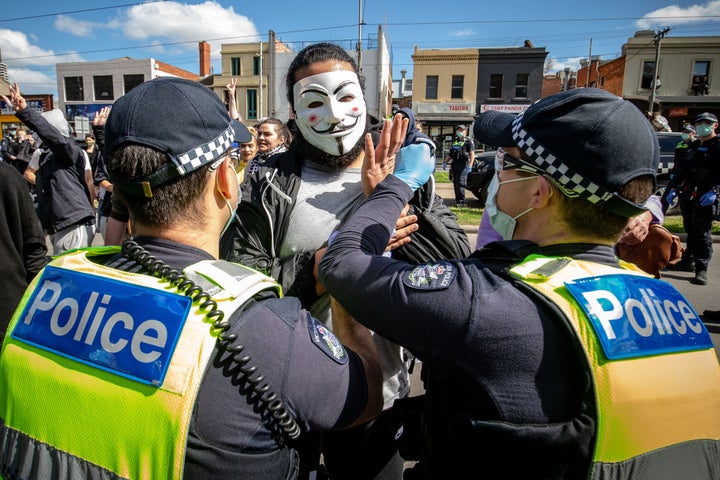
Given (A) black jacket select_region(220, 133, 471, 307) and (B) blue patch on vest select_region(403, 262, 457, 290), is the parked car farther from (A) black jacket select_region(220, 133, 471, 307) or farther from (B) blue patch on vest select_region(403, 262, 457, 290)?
(B) blue patch on vest select_region(403, 262, 457, 290)

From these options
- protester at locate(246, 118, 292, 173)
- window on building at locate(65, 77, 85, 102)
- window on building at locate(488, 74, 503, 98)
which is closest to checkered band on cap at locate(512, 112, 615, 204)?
protester at locate(246, 118, 292, 173)

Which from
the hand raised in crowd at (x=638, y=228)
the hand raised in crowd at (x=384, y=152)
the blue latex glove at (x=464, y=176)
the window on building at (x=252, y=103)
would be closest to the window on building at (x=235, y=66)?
the window on building at (x=252, y=103)

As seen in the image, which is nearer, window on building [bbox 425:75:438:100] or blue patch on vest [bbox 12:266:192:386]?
blue patch on vest [bbox 12:266:192:386]

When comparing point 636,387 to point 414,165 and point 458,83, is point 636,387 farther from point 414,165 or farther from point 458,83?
point 458,83

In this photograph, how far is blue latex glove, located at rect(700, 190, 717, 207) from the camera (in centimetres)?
612

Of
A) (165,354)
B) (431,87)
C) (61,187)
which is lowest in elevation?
(165,354)

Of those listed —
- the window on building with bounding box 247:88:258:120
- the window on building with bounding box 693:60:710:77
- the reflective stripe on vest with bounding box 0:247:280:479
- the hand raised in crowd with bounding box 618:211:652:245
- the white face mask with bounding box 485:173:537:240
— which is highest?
the window on building with bounding box 693:60:710:77

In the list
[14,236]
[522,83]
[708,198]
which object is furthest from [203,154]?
[522,83]

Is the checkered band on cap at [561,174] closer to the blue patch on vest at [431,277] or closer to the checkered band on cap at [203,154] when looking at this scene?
the blue patch on vest at [431,277]

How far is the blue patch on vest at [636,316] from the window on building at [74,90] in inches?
1885

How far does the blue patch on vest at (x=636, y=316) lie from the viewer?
3.45ft

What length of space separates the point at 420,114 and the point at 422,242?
29.0 meters

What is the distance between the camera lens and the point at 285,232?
196cm

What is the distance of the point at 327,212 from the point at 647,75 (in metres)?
33.7
